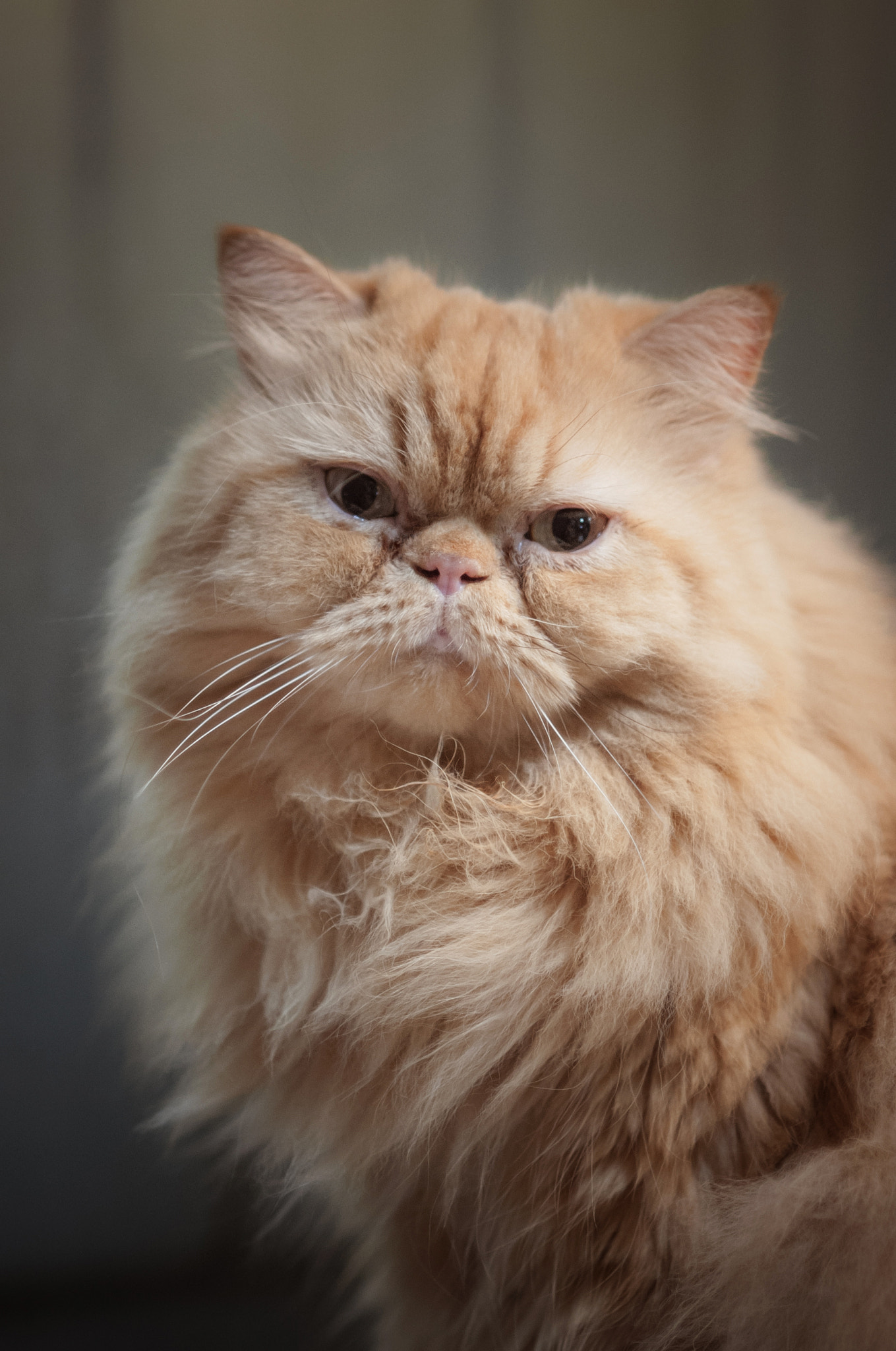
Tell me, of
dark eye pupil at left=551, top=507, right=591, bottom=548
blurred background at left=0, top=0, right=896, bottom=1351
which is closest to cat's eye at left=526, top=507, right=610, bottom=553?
dark eye pupil at left=551, top=507, right=591, bottom=548

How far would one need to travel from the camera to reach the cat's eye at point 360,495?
0.97 m

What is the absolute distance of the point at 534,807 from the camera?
94 cm

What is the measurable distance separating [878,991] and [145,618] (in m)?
0.86

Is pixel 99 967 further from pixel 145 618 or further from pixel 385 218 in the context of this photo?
pixel 385 218

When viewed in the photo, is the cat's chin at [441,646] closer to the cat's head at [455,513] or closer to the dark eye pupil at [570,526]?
the cat's head at [455,513]

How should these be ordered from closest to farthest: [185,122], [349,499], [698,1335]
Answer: [698,1335]
[349,499]
[185,122]

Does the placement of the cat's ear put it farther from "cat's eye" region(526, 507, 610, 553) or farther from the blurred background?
the blurred background

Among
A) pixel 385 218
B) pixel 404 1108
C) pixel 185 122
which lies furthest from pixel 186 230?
pixel 404 1108

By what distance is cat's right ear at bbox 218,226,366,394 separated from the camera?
3.35ft

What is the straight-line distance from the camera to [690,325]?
→ 3.26 feet

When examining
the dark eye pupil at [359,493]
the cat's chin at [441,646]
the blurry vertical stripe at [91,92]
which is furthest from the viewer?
the blurry vertical stripe at [91,92]

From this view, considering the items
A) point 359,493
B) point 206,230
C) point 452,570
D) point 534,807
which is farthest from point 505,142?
point 534,807

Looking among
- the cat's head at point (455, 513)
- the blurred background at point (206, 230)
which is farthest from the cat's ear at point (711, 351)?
the blurred background at point (206, 230)

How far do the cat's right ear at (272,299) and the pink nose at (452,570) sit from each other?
1.14 feet
